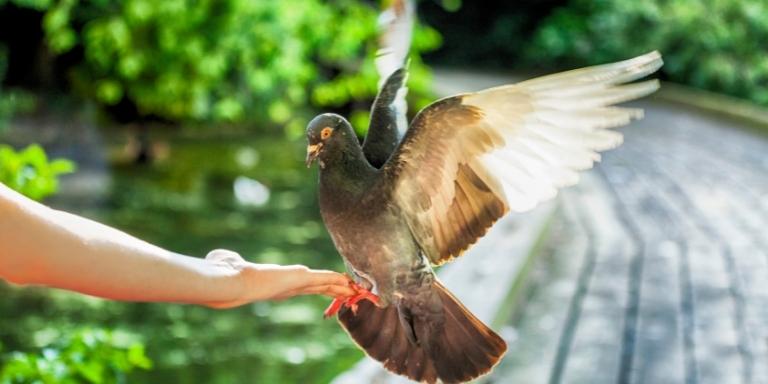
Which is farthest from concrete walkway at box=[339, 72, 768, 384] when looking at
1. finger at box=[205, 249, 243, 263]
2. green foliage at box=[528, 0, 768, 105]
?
green foliage at box=[528, 0, 768, 105]

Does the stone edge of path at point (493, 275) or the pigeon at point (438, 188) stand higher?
the stone edge of path at point (493, 275)

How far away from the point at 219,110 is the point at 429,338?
6247mm

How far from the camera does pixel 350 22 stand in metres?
6.43

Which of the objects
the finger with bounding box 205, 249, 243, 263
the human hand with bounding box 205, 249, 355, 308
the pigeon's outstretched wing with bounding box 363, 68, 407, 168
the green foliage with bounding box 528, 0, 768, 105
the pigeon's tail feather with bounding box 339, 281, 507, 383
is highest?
the green foliage with bounding box 528, 0, 768, 105

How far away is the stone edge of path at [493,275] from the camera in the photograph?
3283mm

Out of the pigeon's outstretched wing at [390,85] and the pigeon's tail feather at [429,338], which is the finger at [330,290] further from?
the pigeon's outstretched wing at [390,85]

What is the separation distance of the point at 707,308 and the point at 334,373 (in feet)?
7.89

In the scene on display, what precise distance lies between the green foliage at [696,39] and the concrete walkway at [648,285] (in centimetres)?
594

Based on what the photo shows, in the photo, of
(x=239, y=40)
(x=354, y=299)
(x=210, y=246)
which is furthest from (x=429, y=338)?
(x=210, y=246)

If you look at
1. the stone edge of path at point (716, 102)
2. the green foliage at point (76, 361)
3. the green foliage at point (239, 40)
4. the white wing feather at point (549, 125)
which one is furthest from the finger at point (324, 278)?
the stone edge of path at point (716, 102)

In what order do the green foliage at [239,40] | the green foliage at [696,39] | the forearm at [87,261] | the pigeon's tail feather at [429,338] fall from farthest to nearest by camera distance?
the green foliage at [696,39]
the green foliage at [239,40]
the pigeon's tail feather at [429,338]
the forearm at [87,261]

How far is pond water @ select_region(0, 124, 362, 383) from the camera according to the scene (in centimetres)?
691

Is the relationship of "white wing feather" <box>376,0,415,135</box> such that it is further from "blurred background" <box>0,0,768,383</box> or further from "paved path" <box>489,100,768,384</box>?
"paved path" <box>489,100,768,384</box>

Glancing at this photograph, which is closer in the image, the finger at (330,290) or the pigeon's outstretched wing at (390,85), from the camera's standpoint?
the finger at (330,290)
